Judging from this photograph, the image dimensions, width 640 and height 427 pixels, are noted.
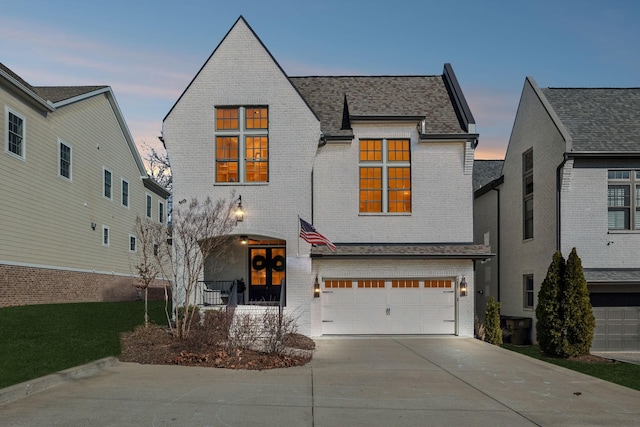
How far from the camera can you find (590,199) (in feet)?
69.7

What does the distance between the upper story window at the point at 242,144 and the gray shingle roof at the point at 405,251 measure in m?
3.66

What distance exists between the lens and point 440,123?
73.9ft

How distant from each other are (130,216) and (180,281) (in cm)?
1391

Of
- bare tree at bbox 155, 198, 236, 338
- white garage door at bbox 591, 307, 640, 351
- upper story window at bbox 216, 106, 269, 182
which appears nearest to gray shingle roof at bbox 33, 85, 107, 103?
upper story window at bbox 216, 106, 269, 182

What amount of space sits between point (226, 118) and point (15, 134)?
294 inches

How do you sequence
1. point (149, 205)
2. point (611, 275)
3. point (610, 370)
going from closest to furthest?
point (610, 370) < point (611, 275) < point (149, 205)

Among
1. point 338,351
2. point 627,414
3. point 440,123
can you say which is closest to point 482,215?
point 440,123

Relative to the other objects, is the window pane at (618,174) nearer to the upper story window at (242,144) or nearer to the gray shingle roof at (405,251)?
the gray shingle roof at (405,251)

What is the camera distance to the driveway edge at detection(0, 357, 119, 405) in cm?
941

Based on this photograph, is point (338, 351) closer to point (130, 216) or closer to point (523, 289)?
point (523, 289)

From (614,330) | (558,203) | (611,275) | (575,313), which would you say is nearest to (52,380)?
(575,313)

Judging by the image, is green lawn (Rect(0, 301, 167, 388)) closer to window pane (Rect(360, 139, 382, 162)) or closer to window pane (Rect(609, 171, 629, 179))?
window pane (Rect(360, 139, 382, 162))

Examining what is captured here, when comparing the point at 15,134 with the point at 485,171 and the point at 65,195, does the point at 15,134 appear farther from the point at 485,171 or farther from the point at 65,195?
the point at 485,171

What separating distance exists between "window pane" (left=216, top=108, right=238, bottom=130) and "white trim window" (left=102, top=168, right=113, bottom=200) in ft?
33.7
